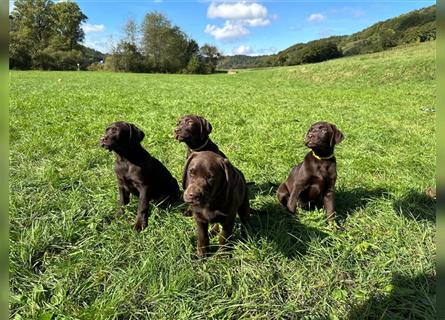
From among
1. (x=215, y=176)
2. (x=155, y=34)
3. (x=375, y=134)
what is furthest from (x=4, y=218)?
(x=155, y=34)

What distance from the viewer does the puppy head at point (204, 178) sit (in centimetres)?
328

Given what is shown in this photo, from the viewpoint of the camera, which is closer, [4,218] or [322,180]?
[4,218]

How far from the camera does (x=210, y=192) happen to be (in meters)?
3.43

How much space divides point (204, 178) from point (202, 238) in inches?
28.7

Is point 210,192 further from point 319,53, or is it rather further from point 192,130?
point 319,53

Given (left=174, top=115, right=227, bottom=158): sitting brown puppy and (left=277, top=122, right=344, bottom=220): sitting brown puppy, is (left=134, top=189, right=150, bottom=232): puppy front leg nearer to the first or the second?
(left=174, top=115, right=227, bottom=158): sitting brown puppy

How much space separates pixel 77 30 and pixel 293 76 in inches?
2451

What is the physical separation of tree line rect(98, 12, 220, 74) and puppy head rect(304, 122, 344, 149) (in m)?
73.6

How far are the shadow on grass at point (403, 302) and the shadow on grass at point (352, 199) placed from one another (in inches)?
52.4

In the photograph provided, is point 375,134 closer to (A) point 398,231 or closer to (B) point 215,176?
(A) point 398,231

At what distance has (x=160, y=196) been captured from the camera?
16.0ft

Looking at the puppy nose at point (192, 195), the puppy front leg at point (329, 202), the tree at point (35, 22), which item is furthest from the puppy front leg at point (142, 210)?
the tree at point (35, 22)

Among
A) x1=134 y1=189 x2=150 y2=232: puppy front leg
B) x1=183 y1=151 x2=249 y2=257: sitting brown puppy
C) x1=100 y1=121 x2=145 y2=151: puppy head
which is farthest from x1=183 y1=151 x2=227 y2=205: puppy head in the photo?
x1=100 y1=121 x2=145 y2=151: puppy head

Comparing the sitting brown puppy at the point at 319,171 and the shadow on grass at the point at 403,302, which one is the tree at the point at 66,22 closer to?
the sitting brown puppy at the point at 319,171
